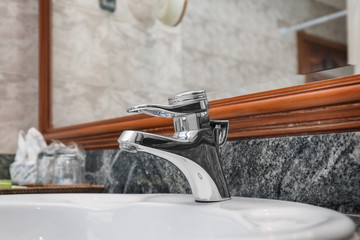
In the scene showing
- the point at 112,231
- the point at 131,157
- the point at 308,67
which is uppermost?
the point at 308,67

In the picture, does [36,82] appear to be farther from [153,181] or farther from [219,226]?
[219,226]

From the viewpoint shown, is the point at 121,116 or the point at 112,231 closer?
the point at 112,231

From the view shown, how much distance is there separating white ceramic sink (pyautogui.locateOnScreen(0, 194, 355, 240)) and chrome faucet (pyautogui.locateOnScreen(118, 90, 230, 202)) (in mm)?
29

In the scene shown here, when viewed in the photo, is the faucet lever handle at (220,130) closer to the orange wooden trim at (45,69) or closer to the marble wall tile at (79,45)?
the marble wall tile at (79,45)

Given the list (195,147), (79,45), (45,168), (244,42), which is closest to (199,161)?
(195,147)

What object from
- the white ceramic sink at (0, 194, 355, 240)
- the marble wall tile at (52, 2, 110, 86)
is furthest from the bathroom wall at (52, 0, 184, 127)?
the white ceramic sink at (0, 194, 355, 240)

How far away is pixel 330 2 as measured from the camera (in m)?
0.75

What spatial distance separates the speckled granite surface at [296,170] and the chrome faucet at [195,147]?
0.09 meters

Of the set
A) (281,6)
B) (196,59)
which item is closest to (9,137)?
(196,59)

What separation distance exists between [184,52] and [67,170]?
444mm

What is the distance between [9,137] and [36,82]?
21 cm

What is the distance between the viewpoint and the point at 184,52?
0.99m

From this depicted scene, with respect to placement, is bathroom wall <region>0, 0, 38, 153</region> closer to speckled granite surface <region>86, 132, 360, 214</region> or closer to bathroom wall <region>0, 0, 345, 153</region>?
bathroom wall <region>0, 0, 345, 153</region>

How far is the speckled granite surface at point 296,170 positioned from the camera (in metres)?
0.62
